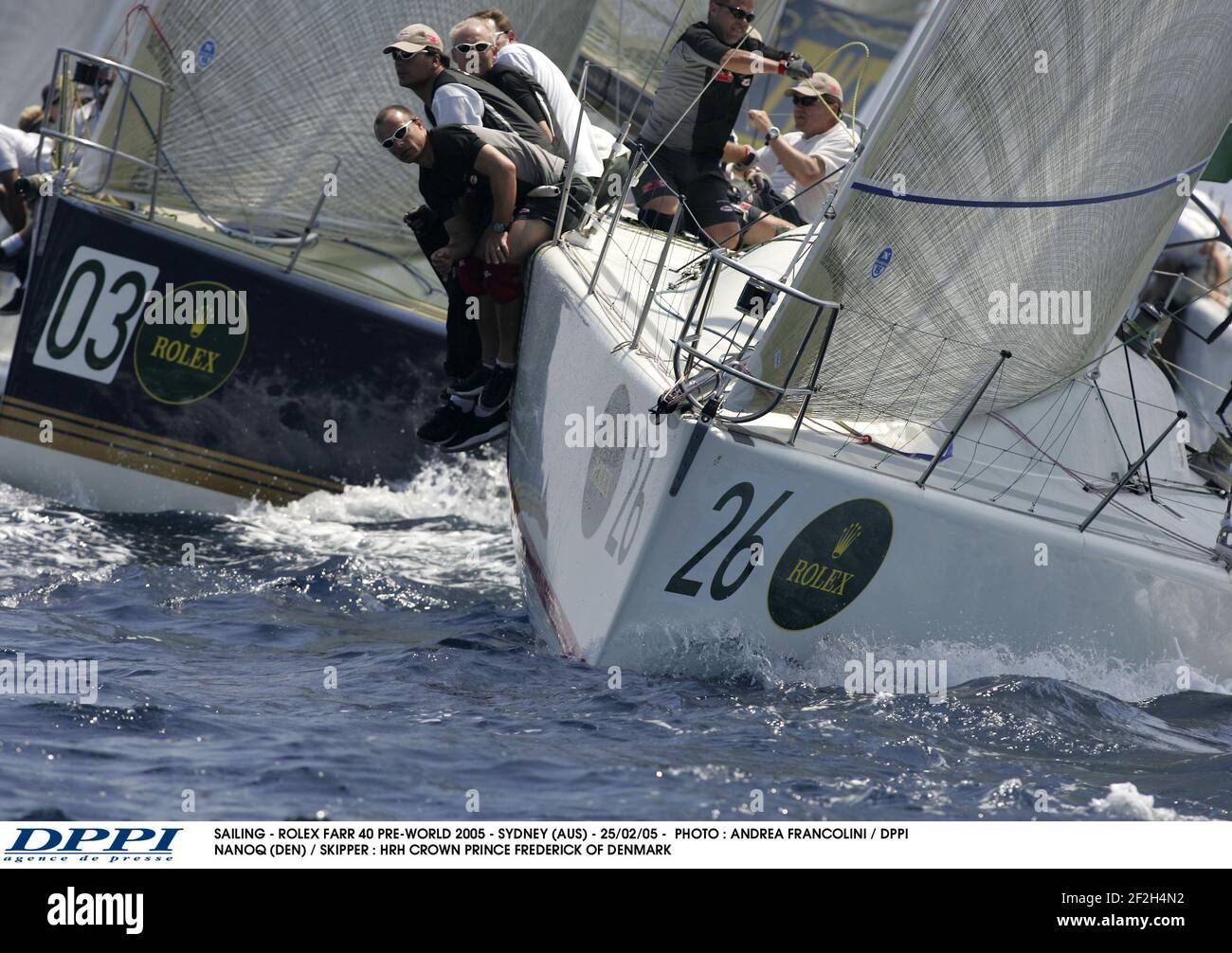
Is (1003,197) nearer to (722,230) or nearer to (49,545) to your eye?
(722,230)

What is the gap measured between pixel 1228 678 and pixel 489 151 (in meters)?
2.66

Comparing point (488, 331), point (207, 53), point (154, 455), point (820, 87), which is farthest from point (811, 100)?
point (154, 455)

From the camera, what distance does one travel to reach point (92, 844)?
2961mm

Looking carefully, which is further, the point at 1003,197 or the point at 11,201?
the point at 11,201

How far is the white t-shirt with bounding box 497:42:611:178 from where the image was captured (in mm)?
5609

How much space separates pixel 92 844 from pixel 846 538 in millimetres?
1933

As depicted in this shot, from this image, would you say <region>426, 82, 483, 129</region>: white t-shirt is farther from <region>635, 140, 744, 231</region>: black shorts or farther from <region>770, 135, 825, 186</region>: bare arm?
<region>770, 135, 825, 186</region>: bare arm

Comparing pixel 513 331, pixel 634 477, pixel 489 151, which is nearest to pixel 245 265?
pixel 513 331

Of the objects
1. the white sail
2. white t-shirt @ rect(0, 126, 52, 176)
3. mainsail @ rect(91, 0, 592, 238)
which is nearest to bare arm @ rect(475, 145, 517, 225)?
mainsail @ rect(91, 0, 592, 238)

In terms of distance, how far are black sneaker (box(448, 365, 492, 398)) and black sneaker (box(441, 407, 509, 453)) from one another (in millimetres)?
86

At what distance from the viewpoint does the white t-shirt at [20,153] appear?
7953 millimetres

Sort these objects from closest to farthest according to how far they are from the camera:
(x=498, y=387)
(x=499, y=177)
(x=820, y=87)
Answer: (x=499, y=177) < (x=498, y=387) < (x=820, y=87)

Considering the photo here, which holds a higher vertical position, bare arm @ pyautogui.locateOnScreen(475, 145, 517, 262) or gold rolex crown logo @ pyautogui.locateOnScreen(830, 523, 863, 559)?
bare arm @ pyautogui.locateOnScreen(475, 145, 517, 262)

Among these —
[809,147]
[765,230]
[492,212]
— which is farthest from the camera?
[809,147]
